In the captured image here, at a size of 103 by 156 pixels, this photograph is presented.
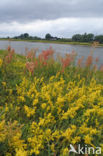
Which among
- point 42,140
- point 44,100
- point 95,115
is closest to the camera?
point 42,140

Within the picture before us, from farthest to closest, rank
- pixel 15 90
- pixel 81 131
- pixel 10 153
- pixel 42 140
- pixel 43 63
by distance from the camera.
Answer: pixel 43 63 → pixel 15 90 → pixel 81 131 → pixel 42 140 → pixel 10 153

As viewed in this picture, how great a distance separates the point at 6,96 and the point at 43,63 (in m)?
1.56

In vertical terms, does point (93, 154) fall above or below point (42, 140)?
below

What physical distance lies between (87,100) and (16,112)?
1.15 m

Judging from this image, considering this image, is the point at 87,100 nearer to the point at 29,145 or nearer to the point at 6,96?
the point at 29,145

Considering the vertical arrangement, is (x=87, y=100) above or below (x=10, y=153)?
above

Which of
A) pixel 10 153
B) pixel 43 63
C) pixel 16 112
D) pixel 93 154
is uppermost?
pixel 43 63

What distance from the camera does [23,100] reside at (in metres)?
2.42

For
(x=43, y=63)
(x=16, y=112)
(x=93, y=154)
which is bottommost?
(x=93, y=154)

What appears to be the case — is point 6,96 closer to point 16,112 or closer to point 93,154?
point 16,112

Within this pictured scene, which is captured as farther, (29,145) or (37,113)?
(37,113)

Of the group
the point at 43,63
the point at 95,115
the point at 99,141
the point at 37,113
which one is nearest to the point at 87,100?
the point at 95,115

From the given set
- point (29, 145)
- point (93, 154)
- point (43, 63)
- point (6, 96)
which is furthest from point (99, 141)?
point (43, 63)

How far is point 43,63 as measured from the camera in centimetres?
380
